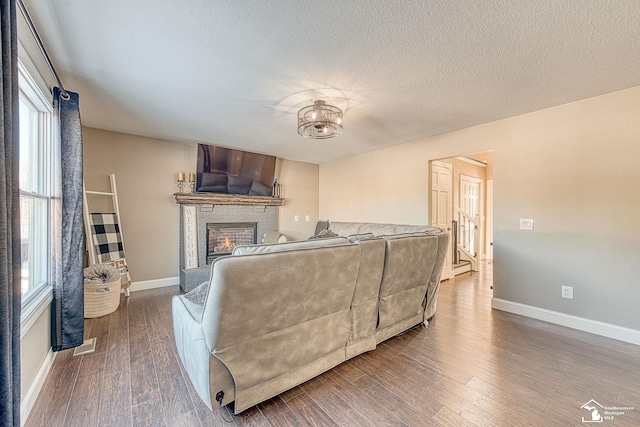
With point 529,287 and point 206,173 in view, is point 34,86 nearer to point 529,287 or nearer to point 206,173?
point 206,173

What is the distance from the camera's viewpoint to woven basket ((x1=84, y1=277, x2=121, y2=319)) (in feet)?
9.76

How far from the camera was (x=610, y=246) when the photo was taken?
261cm

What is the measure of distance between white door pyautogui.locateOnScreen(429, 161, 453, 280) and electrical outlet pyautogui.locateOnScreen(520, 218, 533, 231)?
1.21 meters

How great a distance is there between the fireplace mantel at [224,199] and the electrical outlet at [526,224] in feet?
13.0

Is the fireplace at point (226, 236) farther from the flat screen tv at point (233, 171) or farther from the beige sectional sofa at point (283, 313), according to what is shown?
the beige sectional sofa at point (283, 313)

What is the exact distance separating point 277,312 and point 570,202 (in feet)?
10.7

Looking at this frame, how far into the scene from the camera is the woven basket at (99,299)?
2975 millimetres

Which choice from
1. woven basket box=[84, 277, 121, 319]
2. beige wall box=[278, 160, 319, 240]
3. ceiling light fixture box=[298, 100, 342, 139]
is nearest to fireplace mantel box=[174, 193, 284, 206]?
beige wall box=[278, 160, 319, 240]

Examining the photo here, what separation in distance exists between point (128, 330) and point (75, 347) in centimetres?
42

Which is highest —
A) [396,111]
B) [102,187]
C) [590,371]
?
[396,111]

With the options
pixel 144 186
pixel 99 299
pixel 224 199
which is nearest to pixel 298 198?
pixel 224 199

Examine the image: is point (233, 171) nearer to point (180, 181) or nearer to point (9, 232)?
point (180, 181)

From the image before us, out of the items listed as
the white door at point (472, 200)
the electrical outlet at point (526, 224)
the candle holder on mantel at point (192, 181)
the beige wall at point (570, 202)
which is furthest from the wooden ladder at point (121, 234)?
the white door at point (472, 200)

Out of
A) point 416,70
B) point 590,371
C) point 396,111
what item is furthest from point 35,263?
point 590,371
